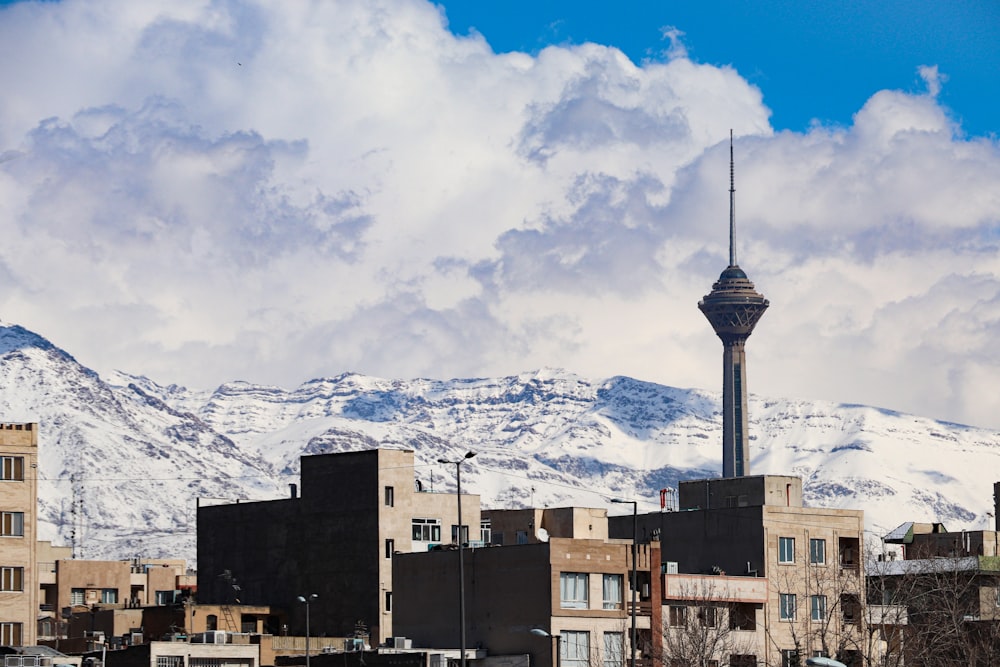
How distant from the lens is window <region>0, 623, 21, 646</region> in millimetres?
135625

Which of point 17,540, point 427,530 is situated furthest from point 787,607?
point 17,540

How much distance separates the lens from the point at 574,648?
132 metres

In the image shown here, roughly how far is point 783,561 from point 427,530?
2769 centimetres

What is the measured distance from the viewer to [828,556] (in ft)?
508

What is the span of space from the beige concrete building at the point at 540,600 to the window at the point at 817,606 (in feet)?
55.5

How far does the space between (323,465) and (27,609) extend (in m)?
31.8

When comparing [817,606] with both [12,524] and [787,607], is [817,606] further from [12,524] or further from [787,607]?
[12,524]

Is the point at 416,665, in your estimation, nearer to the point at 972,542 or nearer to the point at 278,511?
the point at 278,511

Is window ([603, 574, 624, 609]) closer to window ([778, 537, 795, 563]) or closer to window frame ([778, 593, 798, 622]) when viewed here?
window frame ([778, 593, 798, 622])

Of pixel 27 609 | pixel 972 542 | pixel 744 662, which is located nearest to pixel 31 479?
pixel 27 609

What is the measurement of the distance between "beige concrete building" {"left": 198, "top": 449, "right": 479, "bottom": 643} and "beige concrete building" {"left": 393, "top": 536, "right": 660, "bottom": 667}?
1844 centimetres

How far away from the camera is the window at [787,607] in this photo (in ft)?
488

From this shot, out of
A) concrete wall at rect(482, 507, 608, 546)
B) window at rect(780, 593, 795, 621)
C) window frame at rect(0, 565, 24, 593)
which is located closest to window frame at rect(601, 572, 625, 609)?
window at rect(780, 593, 795, 621)

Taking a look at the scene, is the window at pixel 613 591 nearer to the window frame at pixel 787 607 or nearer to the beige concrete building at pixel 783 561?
the beige concrete building at pixel 783 561
